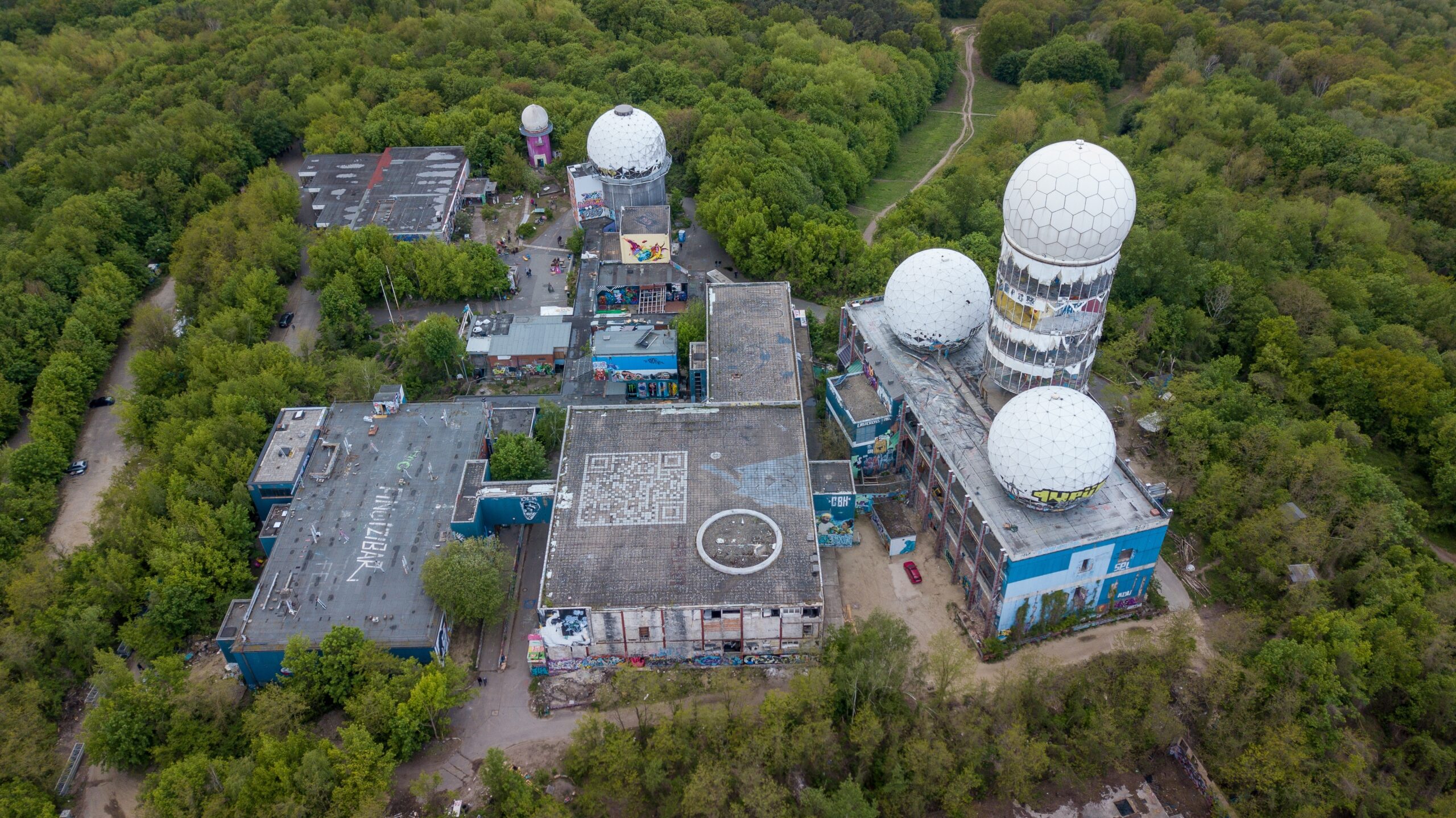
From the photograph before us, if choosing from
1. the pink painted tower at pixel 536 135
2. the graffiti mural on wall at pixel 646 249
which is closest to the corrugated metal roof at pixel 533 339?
the graffiti mural on wall at pixel 646 249

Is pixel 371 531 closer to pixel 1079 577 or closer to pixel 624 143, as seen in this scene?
pixel 1079 577

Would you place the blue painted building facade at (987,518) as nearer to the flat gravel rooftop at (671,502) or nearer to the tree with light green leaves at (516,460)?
the flat gravel rooftop at (671,502)

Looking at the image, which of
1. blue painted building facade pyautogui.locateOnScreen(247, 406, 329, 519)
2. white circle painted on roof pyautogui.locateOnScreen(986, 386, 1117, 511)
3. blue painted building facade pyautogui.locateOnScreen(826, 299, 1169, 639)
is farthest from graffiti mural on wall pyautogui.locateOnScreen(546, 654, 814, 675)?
blue painted building facade pyautogui.locateOnScreen(247, 406, 329, 519)

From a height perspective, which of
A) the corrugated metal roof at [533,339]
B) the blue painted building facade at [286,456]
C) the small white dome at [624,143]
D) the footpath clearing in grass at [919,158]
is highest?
the small white dome at [624,143]

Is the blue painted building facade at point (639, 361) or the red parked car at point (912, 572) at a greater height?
the blue painted building facade at point (639, 361)

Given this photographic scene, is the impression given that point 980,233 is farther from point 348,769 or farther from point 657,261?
point 348,769

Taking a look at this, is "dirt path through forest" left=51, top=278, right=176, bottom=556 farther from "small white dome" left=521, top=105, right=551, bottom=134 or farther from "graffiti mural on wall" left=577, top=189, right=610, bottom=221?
"small white dome" left=521, top=105, right=551, bottom=134
